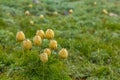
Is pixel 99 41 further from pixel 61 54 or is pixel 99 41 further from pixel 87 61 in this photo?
pixel 61 54

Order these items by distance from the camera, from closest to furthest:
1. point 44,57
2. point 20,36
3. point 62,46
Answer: point 44,57 → point 20,36 → point 62,46

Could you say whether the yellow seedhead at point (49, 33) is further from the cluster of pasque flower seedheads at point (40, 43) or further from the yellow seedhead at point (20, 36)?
the yellow seedhead at point (20, 36)

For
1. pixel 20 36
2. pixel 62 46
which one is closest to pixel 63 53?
pixel 20 36

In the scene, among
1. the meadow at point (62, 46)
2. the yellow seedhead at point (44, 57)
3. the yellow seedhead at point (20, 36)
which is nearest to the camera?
the yellow seedhead at point (44, 57)

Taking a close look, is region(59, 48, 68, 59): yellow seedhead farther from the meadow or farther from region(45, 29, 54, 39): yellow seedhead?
region(45, 29, 54, 39): yellow seedhead

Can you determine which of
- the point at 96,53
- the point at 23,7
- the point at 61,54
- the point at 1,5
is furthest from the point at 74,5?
the point at 61,54

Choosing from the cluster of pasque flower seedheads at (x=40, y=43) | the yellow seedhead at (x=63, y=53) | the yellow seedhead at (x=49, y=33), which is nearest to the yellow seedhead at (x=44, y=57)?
the cluster of pasque flower seedheads at (x=40, y=43)

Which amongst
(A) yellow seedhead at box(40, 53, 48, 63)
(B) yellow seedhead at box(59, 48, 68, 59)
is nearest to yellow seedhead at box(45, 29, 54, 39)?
(B) yellow seedhead at box(59, 48, 68, 59)

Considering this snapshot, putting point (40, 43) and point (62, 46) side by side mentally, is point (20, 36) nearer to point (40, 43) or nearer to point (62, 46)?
point (40, 43)
